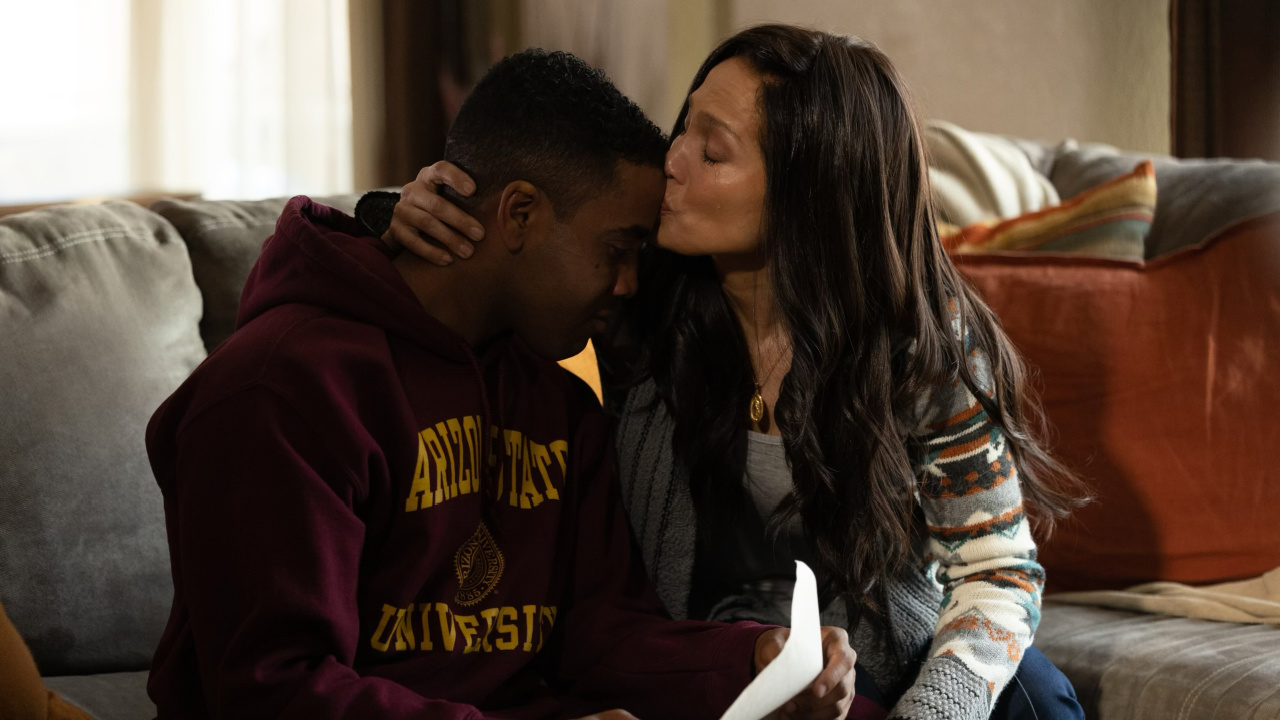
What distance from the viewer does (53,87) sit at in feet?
6.90

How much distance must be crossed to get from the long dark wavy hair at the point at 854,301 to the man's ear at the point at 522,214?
0.25 meters

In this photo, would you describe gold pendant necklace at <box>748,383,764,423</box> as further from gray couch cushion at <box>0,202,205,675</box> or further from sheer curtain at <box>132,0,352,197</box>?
sheer curtain at <box>132,0,352,197</box>

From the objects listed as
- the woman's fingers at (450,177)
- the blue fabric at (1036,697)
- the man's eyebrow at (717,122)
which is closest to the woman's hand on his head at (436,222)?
the woman's fingers at (450,177)

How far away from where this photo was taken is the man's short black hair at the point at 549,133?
1.06 metres

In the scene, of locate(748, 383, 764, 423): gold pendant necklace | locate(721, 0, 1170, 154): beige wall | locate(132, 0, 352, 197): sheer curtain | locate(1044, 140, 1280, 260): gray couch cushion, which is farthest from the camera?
locate(721, 0, 1170, 154): beige wall

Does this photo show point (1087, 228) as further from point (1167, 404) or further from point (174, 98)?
point (174, 98)

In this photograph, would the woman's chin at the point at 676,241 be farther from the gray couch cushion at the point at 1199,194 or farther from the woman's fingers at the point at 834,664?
the gray couch cushion at the point at 1199,194

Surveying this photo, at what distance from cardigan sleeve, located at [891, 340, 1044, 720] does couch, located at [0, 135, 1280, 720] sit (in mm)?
276

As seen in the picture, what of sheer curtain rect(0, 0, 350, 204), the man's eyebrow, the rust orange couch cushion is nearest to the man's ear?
the man's eyebrow

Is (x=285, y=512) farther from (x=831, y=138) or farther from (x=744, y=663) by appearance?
(x=831, y=138)

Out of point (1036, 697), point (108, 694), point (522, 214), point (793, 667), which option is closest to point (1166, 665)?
point (1036, 697)

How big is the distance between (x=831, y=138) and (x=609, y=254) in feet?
0.88

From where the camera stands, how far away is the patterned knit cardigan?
1114 mm

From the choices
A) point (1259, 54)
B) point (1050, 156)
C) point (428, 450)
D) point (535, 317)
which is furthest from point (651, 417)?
point (1259, 54)
